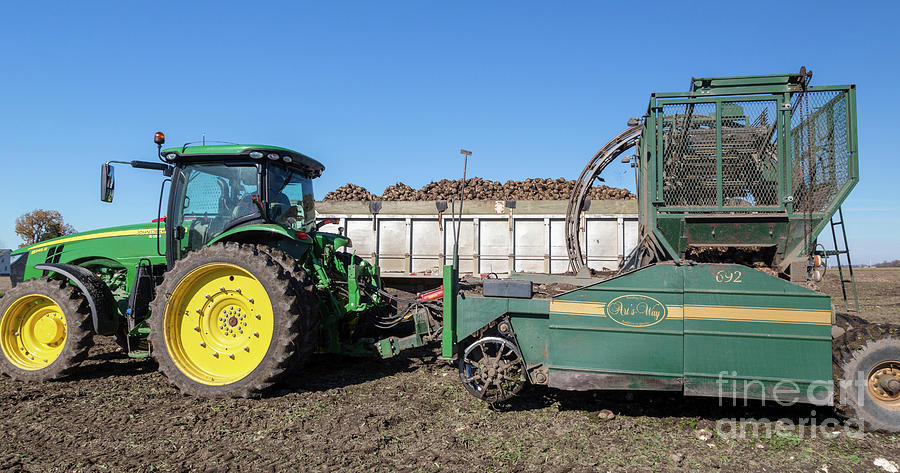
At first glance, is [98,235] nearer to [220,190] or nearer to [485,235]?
[220,190]

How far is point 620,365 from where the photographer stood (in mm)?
4227

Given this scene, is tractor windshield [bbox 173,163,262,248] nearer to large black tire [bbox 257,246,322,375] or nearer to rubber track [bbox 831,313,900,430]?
large black tire [bbox 257,246,322,375]

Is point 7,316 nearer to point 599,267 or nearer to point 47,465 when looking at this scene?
point 47,465

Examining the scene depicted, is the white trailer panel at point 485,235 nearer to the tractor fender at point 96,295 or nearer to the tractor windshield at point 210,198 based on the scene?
the tractor windshield at point 210,198

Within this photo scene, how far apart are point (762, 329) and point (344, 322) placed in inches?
159

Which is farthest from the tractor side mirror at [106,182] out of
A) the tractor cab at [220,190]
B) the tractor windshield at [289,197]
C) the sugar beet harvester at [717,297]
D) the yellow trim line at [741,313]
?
the yellow trim line at [741,313]

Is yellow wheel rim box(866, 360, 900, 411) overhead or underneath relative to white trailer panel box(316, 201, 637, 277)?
underneath

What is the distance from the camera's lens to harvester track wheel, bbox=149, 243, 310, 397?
16.1 ft

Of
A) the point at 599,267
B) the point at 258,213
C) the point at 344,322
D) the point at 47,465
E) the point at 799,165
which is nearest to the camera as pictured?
the point at 47,465

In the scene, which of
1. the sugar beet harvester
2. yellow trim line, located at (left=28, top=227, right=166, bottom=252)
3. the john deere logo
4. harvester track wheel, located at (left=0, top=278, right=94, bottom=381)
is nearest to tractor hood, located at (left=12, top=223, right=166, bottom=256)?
yellow trim line, located at (left=28, top=227, right=166, bottom=252)

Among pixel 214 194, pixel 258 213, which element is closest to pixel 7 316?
pixel 214 194

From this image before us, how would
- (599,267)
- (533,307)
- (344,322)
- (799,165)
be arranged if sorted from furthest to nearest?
1. (599,267)
2. (344,322)
3. (799,165)
4. (533,307)

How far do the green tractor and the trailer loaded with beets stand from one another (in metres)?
0.02

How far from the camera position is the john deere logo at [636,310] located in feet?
13.6
